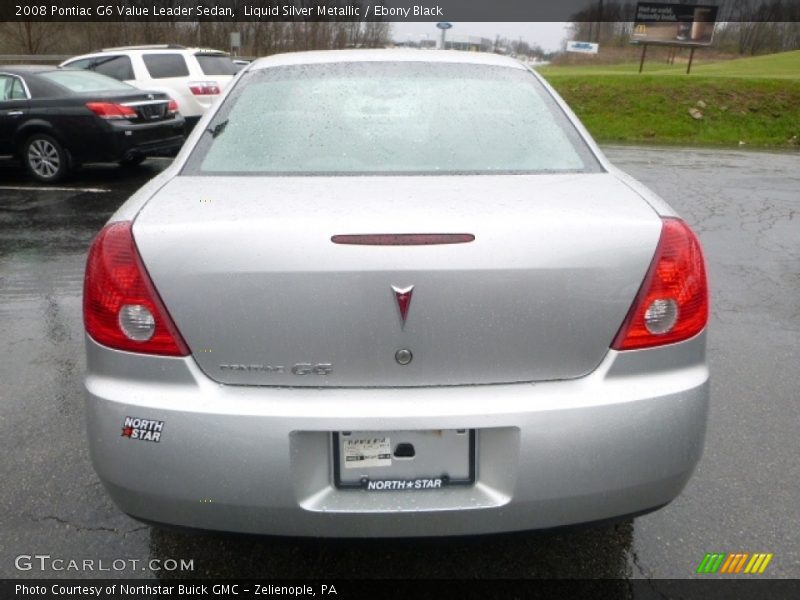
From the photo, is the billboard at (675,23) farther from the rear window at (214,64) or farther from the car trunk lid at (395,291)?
the car trunk lid at (395,291)

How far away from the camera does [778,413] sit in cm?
335

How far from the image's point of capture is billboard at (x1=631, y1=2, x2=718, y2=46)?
30656 mm

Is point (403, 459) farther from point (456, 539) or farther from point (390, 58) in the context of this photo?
point (390, 58)

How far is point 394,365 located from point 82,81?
9.55m

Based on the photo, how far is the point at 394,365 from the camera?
1813 mm

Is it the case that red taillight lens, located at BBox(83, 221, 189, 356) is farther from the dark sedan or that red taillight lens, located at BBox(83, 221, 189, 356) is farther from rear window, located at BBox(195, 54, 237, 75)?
rear window, located at BBox(195, 54, 237, 75)

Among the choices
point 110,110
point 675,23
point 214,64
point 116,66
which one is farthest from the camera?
point 675,23

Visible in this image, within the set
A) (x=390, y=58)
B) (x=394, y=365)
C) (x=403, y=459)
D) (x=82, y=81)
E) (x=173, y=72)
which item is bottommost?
(x=173, y=72)

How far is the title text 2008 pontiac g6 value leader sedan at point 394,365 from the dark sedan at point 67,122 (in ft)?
26.4

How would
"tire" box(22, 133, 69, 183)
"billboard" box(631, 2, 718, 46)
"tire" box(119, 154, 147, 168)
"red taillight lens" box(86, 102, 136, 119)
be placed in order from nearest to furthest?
"red taillight lens" box(86, 102, 136, 119) → "tire" box(22, 133, 69, 183) → "tire" box(119, 154, 147, 168) → "billboard" box(631, 2, 718, 46)

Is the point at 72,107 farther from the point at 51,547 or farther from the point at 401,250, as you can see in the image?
the point at 401,250

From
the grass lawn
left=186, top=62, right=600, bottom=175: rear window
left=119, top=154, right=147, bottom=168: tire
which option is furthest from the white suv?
the grass lawn

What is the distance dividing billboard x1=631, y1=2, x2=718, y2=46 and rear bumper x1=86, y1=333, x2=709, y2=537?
3226 cm
